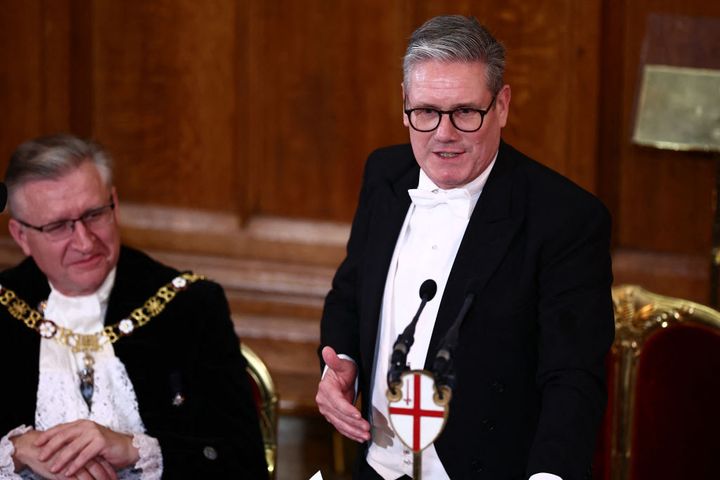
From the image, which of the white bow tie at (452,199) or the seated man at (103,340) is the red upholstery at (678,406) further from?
the seated man at (103,340)

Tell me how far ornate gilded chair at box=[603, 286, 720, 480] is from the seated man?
91cm

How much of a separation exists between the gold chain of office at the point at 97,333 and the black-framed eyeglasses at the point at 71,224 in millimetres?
200

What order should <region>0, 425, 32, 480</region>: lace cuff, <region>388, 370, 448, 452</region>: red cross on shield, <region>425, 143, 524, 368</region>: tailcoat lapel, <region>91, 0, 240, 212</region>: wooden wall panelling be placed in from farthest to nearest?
<region>91, 0, 240, 212</region>: wooden wall panelling, <region>0, 425, 32, 480</region>: lace cuff, <region>425, 143, 524, 368</region>: tailcoat lapel, <region>388, 370, 448, 452</region>: red cross on shield

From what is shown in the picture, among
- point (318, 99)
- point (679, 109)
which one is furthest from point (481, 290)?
point (318, 99)

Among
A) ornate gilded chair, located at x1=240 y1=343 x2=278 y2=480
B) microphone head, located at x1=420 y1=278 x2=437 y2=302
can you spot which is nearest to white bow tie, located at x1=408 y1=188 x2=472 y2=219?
microphone head, located at x1=420 y1=278 x2=437 y2=302

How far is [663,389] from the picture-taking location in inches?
125

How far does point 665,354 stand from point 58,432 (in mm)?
1470

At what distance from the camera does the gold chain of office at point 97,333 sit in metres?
3.13

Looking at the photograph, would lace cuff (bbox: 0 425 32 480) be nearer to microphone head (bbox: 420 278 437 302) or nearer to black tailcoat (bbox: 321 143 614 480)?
black tailcoat (bbox: 321 143 614 480)

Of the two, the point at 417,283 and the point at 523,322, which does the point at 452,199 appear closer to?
the point at 417,283

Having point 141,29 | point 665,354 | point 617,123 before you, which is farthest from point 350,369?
point 141,29

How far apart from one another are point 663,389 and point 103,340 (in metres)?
1.39

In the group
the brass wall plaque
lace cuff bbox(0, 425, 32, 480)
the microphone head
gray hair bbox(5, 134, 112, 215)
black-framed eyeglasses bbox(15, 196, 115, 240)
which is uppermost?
the brass wall plaque

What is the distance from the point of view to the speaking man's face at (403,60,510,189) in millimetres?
2365
